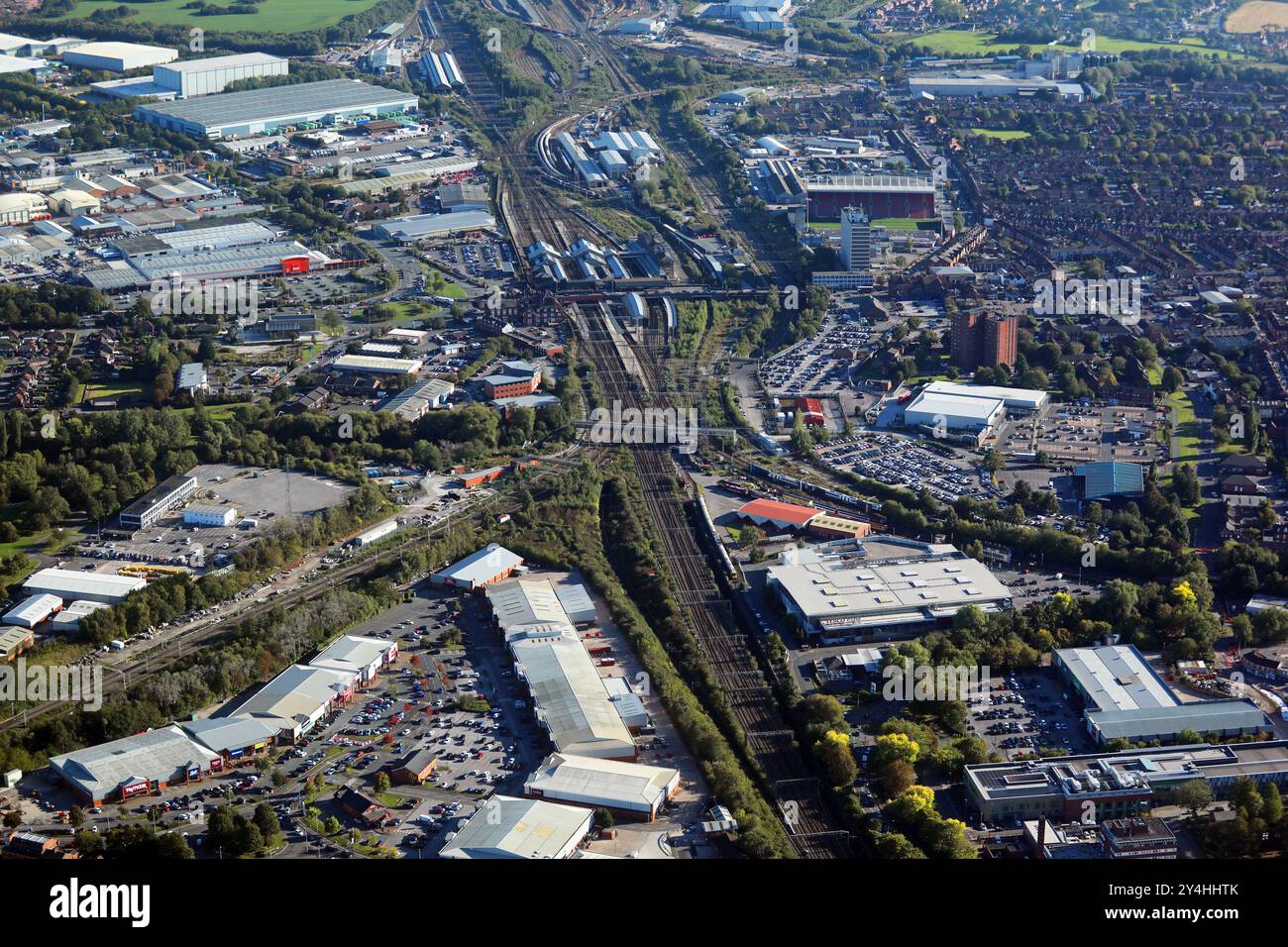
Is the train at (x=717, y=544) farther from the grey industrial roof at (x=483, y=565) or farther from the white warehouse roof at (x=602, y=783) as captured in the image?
the white warehouse roof at (x=602, y=783)

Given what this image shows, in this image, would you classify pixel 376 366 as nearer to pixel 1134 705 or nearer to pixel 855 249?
pixel 855 249

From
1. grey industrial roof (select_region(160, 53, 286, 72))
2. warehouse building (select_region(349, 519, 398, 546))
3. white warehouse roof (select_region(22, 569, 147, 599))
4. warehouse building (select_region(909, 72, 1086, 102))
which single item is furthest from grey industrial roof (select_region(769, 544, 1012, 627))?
grey industrial roof (select_region(160, 53, 286, 72))

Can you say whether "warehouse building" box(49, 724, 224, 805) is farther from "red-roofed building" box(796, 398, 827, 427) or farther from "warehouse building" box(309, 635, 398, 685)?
"red-roofed building" box(796, 398, 827, 427)

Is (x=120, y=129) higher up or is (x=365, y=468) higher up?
(x=120, y=129)

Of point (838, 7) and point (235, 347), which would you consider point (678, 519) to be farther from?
point (838, 7)
